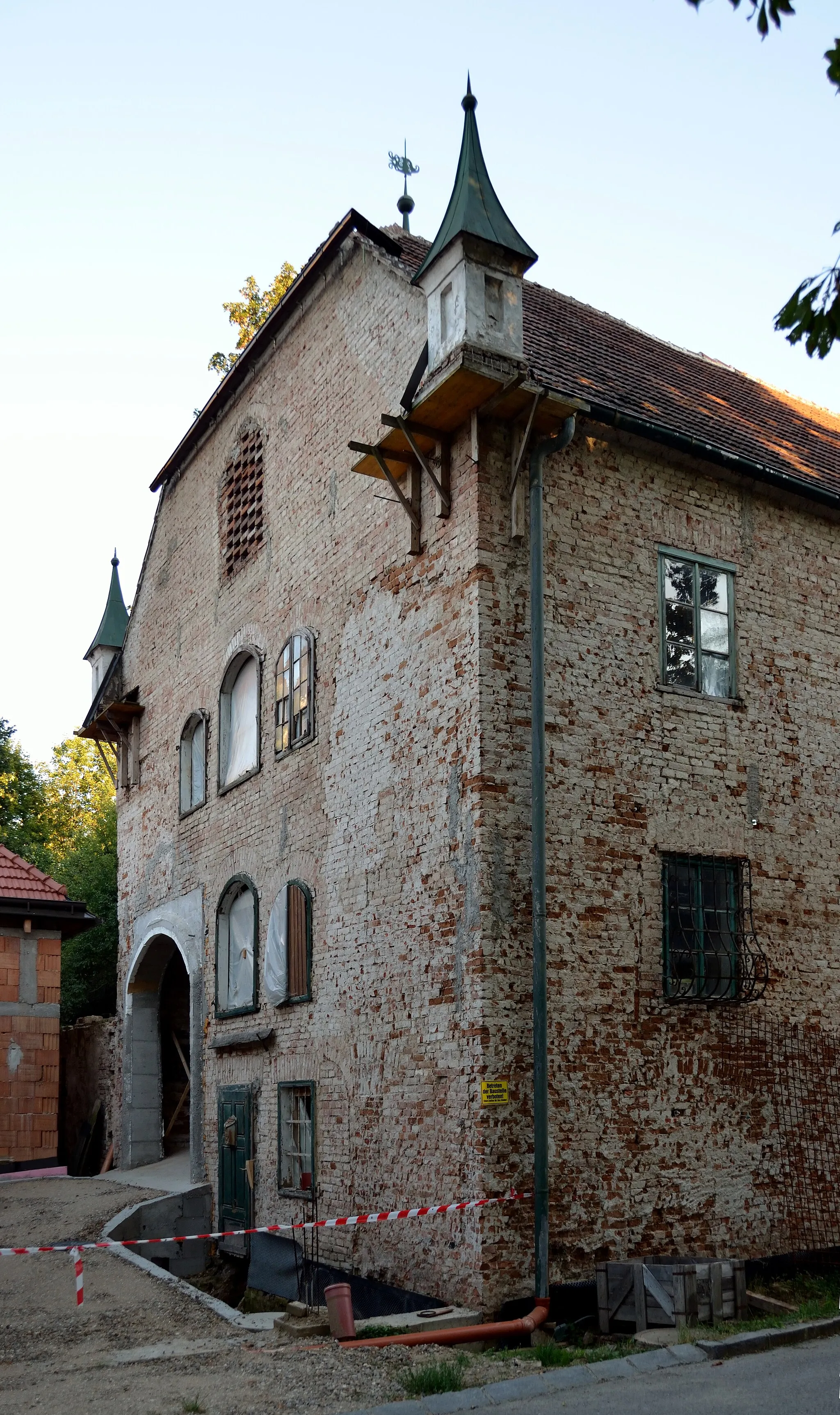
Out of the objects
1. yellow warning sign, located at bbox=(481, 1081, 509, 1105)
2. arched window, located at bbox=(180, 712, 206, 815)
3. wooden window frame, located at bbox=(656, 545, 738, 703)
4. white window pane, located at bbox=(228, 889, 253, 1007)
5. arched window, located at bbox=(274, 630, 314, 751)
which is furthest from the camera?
arched window, located at bbox=(180, 712, 206, 815)

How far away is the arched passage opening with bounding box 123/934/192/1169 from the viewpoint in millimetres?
19484

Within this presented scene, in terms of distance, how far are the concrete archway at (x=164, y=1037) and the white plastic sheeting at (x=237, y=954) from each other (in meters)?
0.73

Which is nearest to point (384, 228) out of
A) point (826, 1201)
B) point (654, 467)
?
point (654, 467)

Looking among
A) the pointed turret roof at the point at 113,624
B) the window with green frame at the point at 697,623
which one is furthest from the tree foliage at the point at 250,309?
the window with green frame at the point at 697,623

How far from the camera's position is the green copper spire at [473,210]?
11.2m

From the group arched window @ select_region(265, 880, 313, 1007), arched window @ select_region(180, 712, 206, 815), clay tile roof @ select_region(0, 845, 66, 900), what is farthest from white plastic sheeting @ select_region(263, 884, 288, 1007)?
clay tile roof @ select_region(0, 845, 66, 900)

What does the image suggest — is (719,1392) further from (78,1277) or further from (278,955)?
(278,955)

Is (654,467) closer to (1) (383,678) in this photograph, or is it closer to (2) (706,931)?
(1) (383,678)

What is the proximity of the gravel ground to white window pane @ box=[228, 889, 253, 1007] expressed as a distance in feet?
11.8

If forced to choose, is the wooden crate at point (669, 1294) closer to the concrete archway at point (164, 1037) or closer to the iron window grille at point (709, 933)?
the iron window grille at point (709, 933)

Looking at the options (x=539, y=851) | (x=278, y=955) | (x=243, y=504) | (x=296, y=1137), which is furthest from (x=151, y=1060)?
(x=539, y=851)

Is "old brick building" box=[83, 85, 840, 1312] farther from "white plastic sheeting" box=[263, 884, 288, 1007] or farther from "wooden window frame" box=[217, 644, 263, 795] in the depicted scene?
"wooden window frame" box=[217, 644, 263, 795]

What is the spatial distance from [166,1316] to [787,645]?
8.13 m

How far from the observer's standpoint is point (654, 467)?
40.1ft
